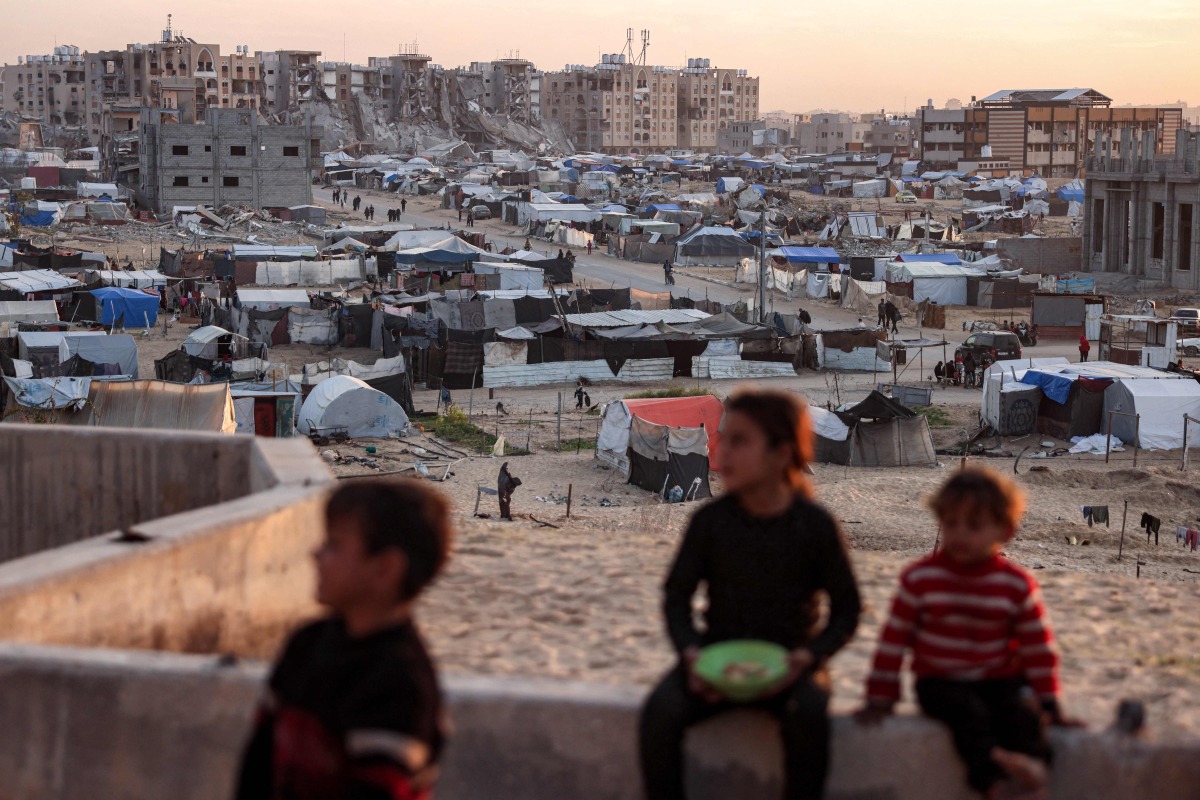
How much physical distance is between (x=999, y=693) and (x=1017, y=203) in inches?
3217

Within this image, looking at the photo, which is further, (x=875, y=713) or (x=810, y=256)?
(x=810, y=256)

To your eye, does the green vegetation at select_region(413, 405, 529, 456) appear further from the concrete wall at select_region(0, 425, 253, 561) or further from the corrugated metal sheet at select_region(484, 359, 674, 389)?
the concrete wall at select_region(0, 425, 253, 561)

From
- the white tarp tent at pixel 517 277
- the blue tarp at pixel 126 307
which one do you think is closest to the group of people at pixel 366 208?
the white tarp tent at pixel 517 277

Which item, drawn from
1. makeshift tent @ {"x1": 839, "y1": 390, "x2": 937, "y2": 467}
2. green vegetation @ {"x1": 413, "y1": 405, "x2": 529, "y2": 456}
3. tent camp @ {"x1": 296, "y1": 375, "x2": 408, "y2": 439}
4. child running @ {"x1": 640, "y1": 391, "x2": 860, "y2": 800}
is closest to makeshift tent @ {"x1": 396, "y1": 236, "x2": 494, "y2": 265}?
green vegetation @ {"x1": 413, "y1": 405, "x2": 529, "y2": 456}

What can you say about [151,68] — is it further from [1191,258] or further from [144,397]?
[144,397]

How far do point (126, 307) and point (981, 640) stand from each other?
34.2m

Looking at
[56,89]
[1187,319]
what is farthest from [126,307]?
[56,89]

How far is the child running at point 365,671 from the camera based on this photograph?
2520mm

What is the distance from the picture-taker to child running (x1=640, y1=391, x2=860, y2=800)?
137 inches

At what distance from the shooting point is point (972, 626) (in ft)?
11.6

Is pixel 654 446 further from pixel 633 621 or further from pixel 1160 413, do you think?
pixel 633 621

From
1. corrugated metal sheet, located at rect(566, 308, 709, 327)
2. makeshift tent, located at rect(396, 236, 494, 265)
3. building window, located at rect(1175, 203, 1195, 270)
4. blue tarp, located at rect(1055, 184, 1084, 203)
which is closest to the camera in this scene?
corrugated metal sheet, located at rect(566, 308, 709, 327)

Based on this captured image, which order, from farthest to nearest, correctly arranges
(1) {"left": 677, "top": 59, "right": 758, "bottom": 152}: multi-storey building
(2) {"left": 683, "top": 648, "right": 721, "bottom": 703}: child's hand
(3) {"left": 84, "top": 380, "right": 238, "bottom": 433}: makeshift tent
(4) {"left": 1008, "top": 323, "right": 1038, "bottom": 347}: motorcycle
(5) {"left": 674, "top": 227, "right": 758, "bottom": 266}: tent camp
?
(1) {"left": 677, "top": 59, "right": 758, "bottom": 152}: multi-storey building, (5) {"left": 674, "top": 227, "right": 758, "bottom": 266}: tent camp, (4) {"left": 1008, "top": 323, "right": 1038, "bottom": 347}: motorcycle, (3) {"left": 84, "top": 380, "right": 238, "bottom": 433}: makeshift tent, (2) {"left": 683, "top": 648, "right": 721, "bottom": 703}: child's hand

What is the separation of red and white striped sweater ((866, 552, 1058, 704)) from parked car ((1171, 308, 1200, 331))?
30.0 metres
